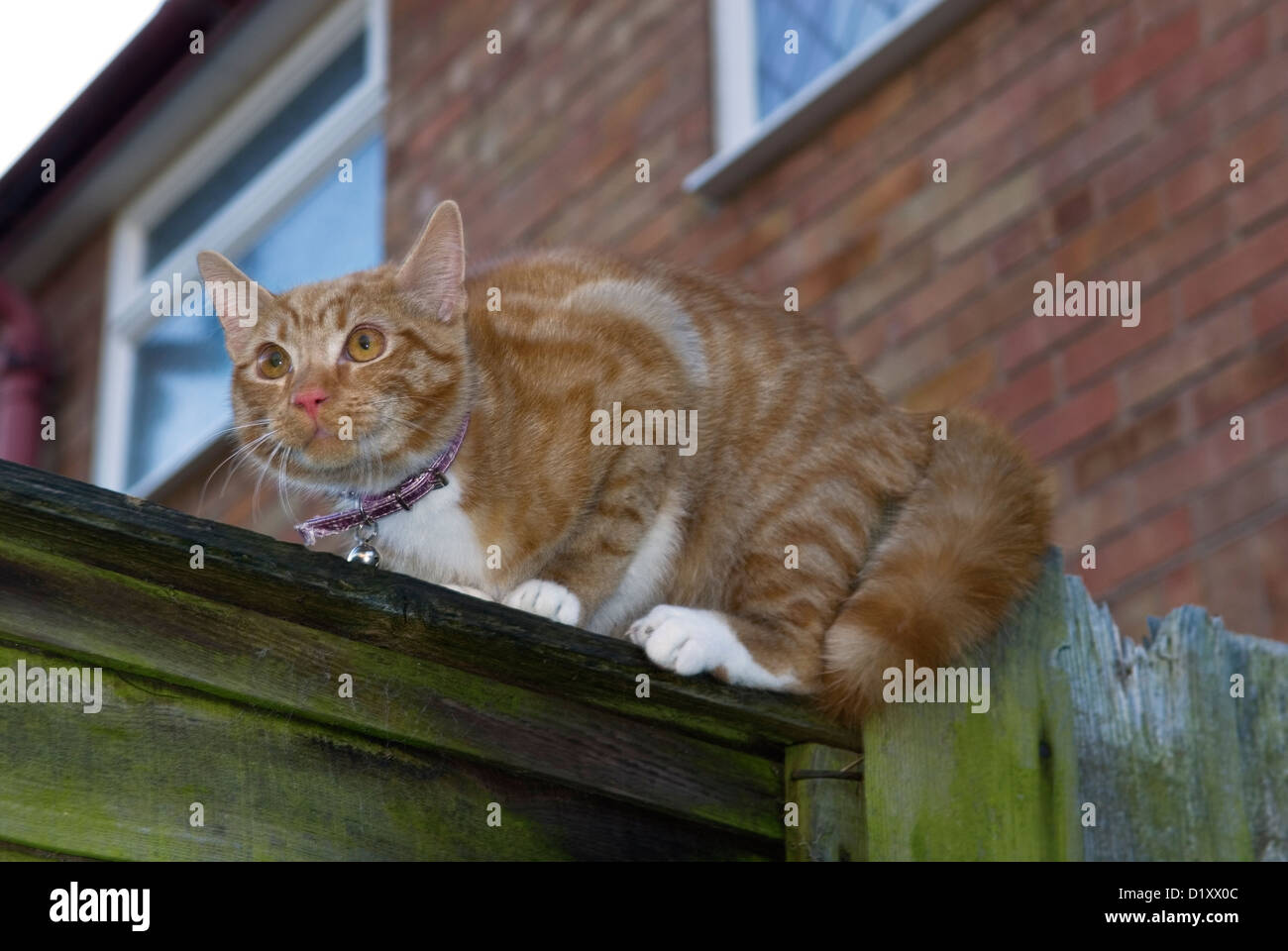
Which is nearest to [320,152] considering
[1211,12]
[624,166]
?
[624,166]

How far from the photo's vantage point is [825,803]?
87.9 inches

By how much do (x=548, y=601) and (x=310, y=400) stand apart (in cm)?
52

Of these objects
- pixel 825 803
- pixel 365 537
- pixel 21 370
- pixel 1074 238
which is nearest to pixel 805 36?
pixel 1074 238

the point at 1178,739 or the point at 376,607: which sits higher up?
the point at 376,607

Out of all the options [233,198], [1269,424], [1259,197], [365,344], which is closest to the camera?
[365,344]

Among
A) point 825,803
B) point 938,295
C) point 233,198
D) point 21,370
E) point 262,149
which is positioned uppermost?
point 262,149

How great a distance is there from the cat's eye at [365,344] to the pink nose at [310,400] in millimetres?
125

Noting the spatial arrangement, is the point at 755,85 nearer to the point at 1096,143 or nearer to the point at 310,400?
the point at 1096,143

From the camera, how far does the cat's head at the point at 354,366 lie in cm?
289

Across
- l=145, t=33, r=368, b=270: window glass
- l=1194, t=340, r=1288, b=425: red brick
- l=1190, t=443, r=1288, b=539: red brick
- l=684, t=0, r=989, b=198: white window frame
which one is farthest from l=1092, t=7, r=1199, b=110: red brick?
l=145, t=33, r=368, b=270: window glass

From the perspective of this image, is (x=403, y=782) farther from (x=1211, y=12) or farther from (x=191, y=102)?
(x=191, y=102)

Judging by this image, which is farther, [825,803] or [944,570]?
[944,570]

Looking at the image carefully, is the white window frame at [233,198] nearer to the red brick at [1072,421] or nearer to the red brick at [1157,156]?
the red brick at [1072,421]
